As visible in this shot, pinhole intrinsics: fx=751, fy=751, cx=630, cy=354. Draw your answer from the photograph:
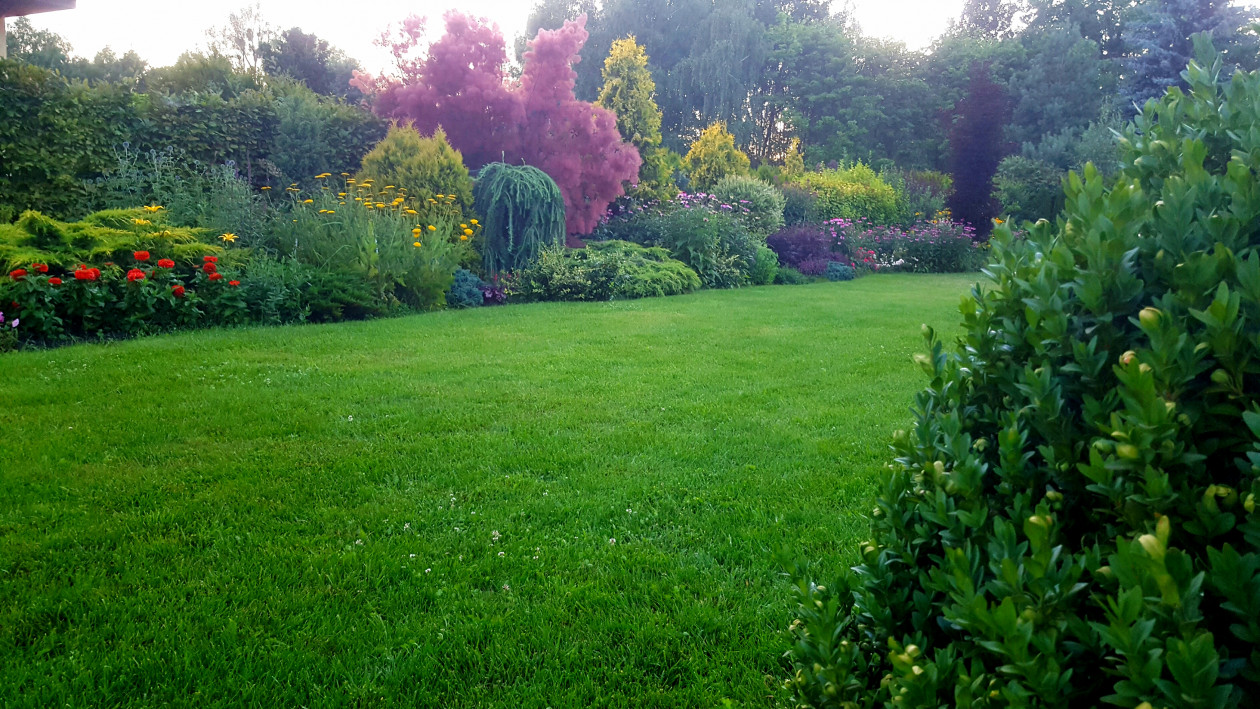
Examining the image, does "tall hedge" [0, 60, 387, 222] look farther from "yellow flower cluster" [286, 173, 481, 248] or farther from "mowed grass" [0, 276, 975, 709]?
"mowed grass" [0, 276, 975, 709]

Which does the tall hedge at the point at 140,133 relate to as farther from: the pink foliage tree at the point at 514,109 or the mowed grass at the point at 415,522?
the mowed grass at the point at 415,522

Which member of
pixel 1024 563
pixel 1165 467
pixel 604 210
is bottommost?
pixel 1024 563

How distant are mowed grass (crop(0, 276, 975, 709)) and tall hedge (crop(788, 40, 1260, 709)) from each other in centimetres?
117

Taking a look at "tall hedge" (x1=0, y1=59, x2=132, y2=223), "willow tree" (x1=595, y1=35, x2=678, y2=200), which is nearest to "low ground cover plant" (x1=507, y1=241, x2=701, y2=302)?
"willow tree" (x1=595, y1=35, x2=678, y2=200)

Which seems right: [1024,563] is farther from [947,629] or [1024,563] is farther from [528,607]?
[528,607]

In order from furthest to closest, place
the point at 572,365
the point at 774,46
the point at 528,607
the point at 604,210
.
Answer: the point at 774,46
the point at 604,210
the point at 572,365
the point at 528,607

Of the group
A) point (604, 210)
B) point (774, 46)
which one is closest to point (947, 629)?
point (604, 210)

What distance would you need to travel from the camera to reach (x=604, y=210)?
1590 cm

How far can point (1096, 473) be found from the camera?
1.05 metres

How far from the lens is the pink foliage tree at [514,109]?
48.7 feet

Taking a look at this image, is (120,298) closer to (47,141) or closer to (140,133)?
(47,141)

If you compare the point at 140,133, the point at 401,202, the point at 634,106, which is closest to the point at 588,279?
the point at 401,202

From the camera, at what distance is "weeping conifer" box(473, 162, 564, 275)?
41.1ft

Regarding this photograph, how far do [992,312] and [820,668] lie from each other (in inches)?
29.7
